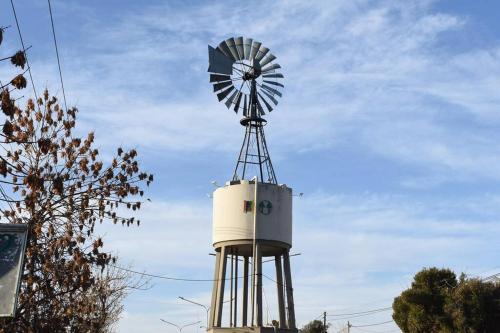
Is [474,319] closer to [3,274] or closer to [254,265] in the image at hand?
[254,265]

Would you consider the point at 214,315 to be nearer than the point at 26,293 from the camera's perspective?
No

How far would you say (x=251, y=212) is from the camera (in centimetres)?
4334

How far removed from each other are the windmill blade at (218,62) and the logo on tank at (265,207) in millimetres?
9707

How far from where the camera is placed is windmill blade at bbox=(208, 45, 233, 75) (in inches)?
1859

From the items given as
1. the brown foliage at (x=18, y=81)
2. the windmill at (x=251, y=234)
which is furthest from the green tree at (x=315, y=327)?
the brown foliage at (x=18, y=81)

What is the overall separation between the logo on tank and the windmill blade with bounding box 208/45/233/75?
31.8 feet

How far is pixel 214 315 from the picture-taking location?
4294 cm

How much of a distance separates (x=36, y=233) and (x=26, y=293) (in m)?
3.50

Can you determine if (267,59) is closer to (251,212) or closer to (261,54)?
(261,54)

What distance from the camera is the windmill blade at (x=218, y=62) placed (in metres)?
47.2

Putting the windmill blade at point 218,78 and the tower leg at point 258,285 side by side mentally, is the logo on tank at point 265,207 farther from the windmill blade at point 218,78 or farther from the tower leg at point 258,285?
the windmill blade at point 218,78

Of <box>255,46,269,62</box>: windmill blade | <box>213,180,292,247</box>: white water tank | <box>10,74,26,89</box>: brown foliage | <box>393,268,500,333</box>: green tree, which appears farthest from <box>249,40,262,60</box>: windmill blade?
<box>10,74,26,89</box>: brown foliage

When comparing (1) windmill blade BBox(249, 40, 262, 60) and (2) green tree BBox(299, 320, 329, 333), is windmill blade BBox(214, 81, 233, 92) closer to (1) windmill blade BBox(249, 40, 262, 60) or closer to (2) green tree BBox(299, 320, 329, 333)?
(1) windmill blade BBox(249, 40, 262, 60)

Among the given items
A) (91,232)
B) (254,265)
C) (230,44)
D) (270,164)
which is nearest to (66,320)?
(91,232)
